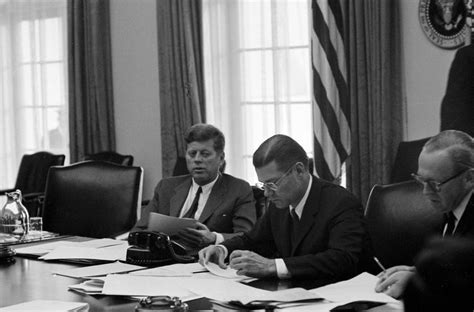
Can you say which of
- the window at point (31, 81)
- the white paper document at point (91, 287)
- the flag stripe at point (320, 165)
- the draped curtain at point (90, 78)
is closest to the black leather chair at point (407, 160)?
the flag stripe at point (320, 165)

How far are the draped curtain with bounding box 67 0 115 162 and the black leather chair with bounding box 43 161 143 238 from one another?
2.60 meters

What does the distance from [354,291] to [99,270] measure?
933 mm

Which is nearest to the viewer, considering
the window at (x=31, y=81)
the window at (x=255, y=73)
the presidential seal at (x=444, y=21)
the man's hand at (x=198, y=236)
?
the man's hand at (x=198, y=236)

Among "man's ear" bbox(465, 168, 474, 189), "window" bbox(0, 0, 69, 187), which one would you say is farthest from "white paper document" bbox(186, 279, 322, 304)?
"window" bbox(0, 0, 69, 187)

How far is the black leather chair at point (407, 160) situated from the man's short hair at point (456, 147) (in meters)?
1.72

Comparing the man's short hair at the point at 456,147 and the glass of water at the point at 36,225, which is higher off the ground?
the man's short hair at the point at 456,147

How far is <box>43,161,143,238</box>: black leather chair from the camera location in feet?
12.3

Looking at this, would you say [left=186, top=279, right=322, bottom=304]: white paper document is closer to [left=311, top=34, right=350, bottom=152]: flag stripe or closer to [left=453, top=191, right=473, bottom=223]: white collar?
[left=453, top=191, right=473, bottom=223]: white collar

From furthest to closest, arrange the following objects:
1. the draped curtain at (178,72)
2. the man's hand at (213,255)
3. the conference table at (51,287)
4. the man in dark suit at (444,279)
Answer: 1. the draped curtain at (178,72)
2. the man's hand at (213,255)
3. the conference table at (51,287)
4. the man in dark suit at (444,279)

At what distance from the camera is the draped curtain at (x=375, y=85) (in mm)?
4730

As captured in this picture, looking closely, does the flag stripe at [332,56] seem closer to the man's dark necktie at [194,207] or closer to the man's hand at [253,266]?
the man's dark necktie at [194,207]

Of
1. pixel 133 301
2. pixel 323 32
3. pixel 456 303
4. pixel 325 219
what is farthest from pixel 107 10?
pixel 456 303

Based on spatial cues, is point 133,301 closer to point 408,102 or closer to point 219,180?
point 219,180

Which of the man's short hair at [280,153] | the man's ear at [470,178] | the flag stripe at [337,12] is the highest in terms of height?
the flag stripe at [337,12]
